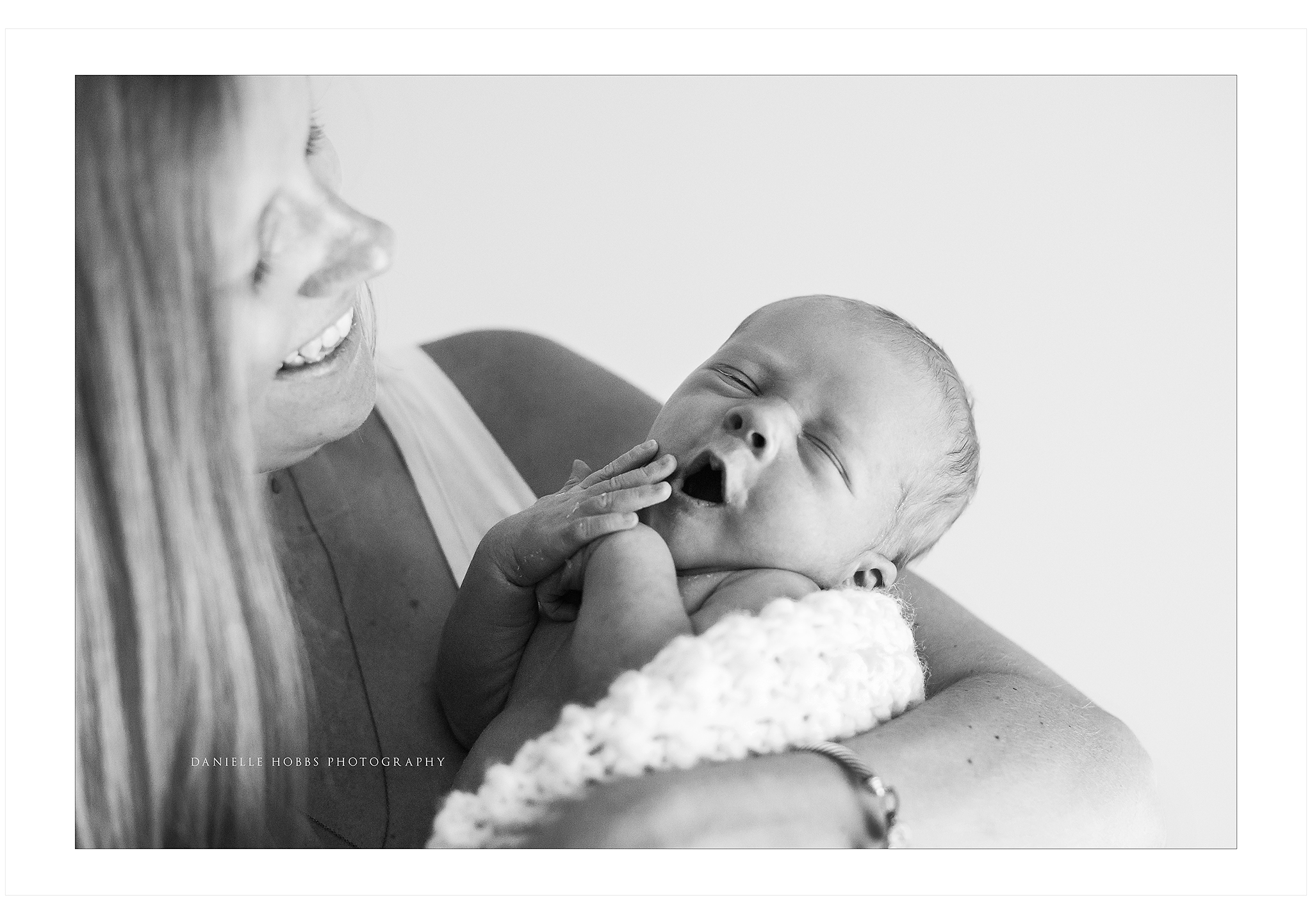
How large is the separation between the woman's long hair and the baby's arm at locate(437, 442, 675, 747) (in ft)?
0.63

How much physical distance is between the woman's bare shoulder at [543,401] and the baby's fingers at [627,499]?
358 mm

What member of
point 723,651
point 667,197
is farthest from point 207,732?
point 667,197

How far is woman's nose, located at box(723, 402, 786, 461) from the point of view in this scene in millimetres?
1153

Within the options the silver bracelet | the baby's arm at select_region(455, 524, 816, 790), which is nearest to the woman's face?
the baby's arm at select_region(455, 524, 816, 790)

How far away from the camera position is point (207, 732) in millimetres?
1039

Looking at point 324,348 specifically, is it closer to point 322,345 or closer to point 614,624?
point 322,345

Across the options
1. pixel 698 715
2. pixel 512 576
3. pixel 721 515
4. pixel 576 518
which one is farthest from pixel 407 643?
pixel 698 715

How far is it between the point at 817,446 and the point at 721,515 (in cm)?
14

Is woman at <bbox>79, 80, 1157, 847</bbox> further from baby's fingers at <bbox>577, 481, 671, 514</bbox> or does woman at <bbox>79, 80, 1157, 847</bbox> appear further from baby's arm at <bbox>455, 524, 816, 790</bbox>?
baby's fingers at <bbox>577, 481, 671, 514</bbox>

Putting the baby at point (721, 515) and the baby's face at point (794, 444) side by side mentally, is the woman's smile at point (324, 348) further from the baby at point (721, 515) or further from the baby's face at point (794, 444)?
the baby's face at point (794, 444)

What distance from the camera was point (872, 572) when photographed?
1.29 meters

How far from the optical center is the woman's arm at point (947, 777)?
0.84 meters
